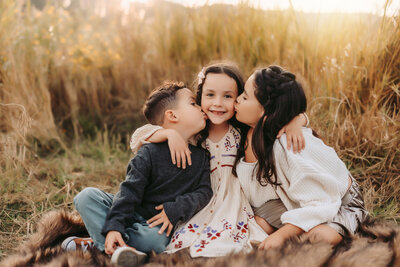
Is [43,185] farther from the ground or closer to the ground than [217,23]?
closer to the ground

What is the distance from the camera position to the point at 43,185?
110 inches

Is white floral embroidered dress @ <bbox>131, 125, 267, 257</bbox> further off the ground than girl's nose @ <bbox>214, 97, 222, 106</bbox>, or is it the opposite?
girl's nose @ <bbox>214, 97, 222, 106</bbox>

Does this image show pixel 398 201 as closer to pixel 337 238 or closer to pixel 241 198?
pixel 337 238

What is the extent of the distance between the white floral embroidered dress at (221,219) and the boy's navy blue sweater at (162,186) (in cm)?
6

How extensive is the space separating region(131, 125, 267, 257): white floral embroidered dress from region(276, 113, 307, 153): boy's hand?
33cm

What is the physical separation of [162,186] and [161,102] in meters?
0.50

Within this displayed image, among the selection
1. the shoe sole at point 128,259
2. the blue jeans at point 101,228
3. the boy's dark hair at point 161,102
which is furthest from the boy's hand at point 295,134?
the shoe sole at point 128,259

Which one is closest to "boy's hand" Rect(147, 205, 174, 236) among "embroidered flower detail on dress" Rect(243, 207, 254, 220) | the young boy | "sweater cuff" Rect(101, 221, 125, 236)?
the young boy

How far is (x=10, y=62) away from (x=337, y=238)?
307cm

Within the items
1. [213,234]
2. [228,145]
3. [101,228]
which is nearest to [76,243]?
[101,228]

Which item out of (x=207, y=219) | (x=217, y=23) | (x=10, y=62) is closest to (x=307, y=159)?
(x=207, y=219)

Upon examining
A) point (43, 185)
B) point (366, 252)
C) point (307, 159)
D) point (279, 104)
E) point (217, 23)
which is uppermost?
point (217, 23)

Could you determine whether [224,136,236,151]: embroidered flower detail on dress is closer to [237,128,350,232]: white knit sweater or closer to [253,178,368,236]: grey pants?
[237,128,350,232]: white knit sweater

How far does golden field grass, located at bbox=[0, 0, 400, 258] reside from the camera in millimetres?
2576
